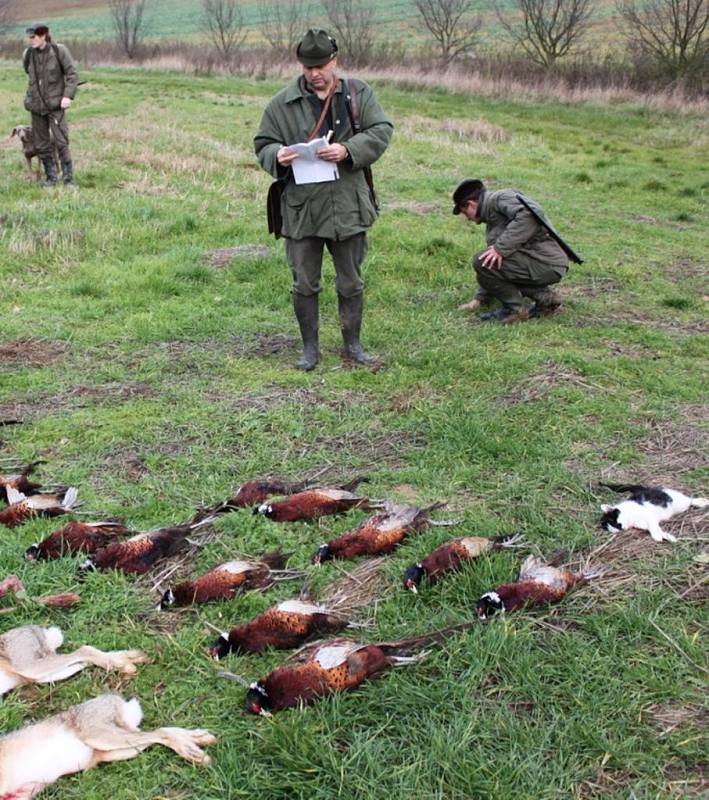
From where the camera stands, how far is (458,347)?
23.2 ft

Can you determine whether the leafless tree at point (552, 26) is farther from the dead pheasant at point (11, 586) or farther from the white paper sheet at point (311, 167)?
the dead pheasant at point (11, 586)

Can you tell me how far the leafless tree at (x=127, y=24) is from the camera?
47.6m

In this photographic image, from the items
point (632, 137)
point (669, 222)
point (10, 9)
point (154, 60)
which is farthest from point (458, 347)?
point (10, 9)

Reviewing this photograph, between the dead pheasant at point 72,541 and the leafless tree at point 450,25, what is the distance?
40.7m

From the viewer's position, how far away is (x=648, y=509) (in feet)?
13.7

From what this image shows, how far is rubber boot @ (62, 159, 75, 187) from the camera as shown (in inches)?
505

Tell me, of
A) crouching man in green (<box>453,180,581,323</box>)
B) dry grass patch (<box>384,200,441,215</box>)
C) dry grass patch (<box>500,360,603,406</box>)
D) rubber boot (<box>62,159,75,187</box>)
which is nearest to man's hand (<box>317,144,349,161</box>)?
crouching man in green (<box>453,180,581,323</box>)

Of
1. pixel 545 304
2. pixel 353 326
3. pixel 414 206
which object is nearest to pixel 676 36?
pixel 414 206

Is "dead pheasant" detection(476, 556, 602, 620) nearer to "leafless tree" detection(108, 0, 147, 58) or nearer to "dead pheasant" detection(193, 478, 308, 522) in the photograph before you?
"dead pheasant" detection(193, 478, 308, 522)

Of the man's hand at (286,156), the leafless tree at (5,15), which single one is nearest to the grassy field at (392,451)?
the man's hand at (286,156)

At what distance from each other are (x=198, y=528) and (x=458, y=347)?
3410mm

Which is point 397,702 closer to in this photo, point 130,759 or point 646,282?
point 130,759

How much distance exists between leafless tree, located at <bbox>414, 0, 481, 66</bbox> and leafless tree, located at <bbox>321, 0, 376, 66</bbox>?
338cm

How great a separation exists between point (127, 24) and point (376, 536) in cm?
5290
